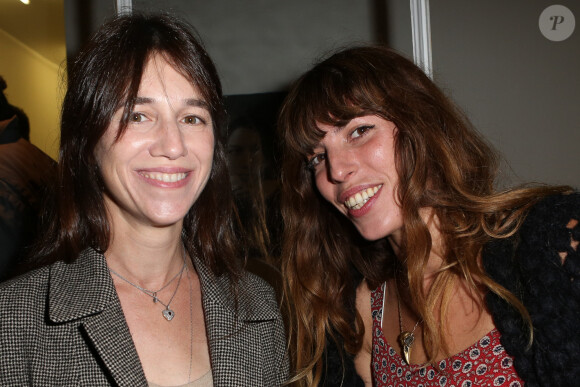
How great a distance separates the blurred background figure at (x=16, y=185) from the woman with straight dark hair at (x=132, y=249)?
0.66ft

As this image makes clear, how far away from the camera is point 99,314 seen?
4.58 ft

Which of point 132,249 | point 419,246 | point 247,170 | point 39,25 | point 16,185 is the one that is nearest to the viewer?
point 132,249

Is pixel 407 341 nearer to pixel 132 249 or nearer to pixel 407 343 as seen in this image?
pixel 407 343

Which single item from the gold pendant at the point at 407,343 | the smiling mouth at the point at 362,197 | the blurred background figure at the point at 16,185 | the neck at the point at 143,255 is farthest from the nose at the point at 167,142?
the gold pendant at the point at 407,343

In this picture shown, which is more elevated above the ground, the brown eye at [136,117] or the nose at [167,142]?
the brown eye at [136,117]

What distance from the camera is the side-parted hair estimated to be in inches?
56.8

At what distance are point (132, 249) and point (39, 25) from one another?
3.04ft

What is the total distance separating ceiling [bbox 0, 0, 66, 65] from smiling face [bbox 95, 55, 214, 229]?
655mm

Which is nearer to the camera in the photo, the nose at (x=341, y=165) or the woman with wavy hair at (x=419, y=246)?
the woman with wavy hair at (x=419, y=246)

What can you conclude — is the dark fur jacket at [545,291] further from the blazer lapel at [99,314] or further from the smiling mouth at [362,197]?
the blazer lapel at [99,314]

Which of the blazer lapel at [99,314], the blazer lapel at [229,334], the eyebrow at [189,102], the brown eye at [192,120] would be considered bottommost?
the blazer lapel at [229,334]

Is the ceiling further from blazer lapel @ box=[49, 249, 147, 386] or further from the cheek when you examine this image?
the cheek

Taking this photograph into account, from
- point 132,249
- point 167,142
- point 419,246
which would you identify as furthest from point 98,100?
point 419,246

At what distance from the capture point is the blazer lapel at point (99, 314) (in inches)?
52.7
